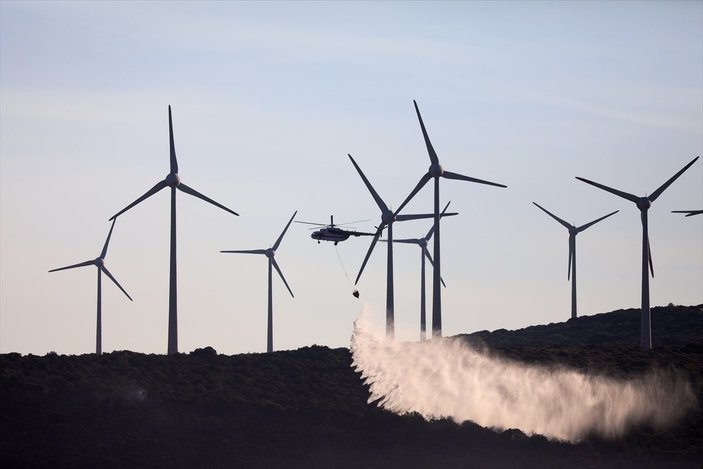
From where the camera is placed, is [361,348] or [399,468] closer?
[399,468]

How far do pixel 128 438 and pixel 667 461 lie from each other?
5845cm

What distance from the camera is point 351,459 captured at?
7372 inches

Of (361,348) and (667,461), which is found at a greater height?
(361,348)

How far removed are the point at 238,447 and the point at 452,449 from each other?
78.1 ft

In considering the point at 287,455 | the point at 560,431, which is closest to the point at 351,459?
the point at 287,455

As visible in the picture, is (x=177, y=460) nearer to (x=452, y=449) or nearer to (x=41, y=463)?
(x=41, y=463)

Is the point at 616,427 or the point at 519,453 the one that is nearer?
the point at 519,453

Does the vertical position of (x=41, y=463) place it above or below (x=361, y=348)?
below

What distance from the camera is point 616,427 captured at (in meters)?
199

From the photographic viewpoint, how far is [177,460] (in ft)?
613

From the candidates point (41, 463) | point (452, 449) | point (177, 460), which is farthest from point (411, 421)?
point (41, 463)

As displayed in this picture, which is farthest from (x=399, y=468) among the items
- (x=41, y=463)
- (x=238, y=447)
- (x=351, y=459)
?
(x=41, y=463)

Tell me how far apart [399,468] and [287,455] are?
15.1 m

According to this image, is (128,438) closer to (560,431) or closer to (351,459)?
(351,459)
